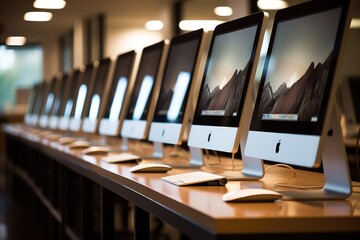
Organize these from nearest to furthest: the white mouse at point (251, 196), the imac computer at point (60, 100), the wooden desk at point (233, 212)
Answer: the wooden desk at point (233, 212), the white mouse at point (251, 196), the imac computer at point (60, 100)

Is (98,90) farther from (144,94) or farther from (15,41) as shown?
(15,41)

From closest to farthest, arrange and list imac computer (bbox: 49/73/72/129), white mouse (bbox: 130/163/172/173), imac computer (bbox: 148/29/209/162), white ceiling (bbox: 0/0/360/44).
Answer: white mouse (bbox: 130/163/172/173) < imac computer (bbox: 148/29/209/162) < imac computer (bbox: 49/73/72/129) < white ceiling (bbox: 0/0/360/44)

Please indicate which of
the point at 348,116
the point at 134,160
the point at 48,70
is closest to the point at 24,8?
the point at 48,70

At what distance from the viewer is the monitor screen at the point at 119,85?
4379 mm

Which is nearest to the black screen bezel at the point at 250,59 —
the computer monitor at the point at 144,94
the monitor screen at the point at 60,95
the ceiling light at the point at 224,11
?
the computer monitor at the point at 144,94

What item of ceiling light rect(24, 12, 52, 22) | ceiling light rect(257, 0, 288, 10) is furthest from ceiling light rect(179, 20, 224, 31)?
ceiling light rect(24, 12, 52, 22)

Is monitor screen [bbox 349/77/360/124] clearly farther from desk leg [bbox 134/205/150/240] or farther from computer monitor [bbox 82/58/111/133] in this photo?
desk leg [bbox 134/205/150/240]

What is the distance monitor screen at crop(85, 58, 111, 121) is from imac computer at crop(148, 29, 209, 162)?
1.74 meters

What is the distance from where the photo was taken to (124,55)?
181 inches

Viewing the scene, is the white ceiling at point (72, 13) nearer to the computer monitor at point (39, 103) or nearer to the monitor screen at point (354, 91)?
the computer monitor at point (39, 103)

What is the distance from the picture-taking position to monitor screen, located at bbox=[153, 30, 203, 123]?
3068 millimetres

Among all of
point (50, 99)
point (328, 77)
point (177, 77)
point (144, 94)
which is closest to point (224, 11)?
point (50, 99)

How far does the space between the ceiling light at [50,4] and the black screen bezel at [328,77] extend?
28.4 ft

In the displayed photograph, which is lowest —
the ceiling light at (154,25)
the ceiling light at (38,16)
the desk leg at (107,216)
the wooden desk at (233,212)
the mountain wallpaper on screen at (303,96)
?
the desk leg at (107,216)
